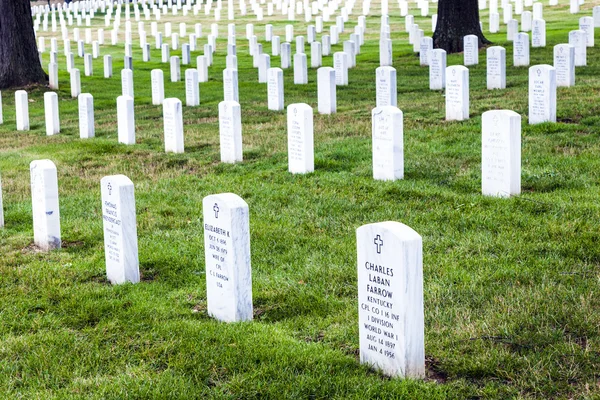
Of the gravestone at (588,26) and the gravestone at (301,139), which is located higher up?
the gravestone at (588,26)

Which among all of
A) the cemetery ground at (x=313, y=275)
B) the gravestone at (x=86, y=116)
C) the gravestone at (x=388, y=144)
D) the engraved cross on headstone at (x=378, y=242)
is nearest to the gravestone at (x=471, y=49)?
the cemetery ground at (x=313, y=275)

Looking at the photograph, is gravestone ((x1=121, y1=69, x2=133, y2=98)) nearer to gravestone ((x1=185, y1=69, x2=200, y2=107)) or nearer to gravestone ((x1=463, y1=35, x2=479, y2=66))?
gravestone ((x1=185, y1=69, x2=200, y2=107))

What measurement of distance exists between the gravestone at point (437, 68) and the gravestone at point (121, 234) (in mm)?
12037

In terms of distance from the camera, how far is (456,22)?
23.7 meters

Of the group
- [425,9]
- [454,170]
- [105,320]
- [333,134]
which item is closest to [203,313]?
[105,320]

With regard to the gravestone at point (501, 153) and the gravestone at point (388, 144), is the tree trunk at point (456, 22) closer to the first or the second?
the gravestone at point (388, 144)

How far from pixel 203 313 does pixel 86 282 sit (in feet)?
4.42

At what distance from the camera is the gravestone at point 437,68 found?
18.2 m

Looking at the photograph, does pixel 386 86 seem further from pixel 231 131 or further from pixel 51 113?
pixel 51 113

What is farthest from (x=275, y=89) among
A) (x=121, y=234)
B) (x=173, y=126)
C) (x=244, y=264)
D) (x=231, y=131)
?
(x=244, y=264)

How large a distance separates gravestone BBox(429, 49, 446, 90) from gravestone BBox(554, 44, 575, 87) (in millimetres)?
2688

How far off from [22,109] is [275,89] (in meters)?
4.99

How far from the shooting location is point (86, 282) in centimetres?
728

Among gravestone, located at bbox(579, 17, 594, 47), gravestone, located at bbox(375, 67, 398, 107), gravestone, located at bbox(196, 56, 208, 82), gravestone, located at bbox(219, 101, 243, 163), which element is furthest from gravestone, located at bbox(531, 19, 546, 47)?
gravestone, located at bbox(219, 101, 243, 163)
